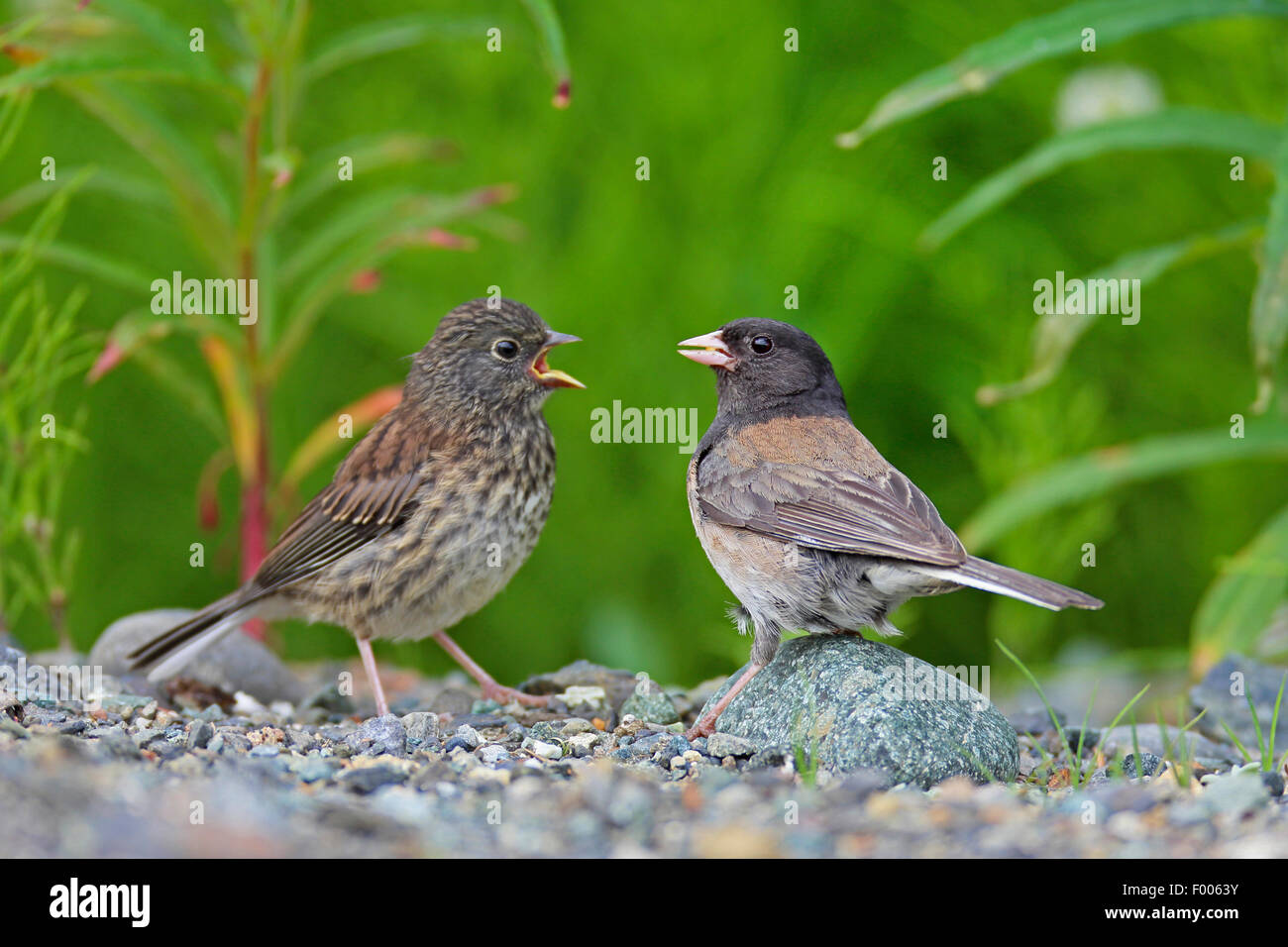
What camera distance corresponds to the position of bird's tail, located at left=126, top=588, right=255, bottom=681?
3.88 m

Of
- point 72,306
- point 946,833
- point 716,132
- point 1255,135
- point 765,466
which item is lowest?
point 946,833

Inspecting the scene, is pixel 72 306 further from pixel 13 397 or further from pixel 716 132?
pixel 716 132

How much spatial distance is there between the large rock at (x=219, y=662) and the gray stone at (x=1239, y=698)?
117 inches

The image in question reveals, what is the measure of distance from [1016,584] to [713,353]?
1.41 m

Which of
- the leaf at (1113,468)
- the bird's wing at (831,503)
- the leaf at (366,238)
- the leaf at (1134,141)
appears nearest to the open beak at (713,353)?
the bird's wing at (831,503)

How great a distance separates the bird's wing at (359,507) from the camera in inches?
152

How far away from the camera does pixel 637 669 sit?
5.14 metres

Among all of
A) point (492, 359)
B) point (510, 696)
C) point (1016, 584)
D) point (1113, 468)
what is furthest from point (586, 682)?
point (1113, 468)

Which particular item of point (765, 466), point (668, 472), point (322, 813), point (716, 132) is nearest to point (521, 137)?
point (716, 132)

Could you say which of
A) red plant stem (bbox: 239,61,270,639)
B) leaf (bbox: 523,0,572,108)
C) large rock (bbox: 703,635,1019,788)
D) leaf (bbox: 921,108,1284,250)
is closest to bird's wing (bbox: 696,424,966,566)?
large rock (bbox: 703,635,1019,788)

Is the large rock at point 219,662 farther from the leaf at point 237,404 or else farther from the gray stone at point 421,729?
the gray stone at point 421,729

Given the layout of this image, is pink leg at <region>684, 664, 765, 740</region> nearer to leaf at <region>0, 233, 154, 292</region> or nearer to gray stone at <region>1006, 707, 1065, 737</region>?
gray stone at <region>1006, 707, 1065, 737</region>

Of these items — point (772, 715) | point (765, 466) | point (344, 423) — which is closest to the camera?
point (772, 715)

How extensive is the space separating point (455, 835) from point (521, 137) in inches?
154
